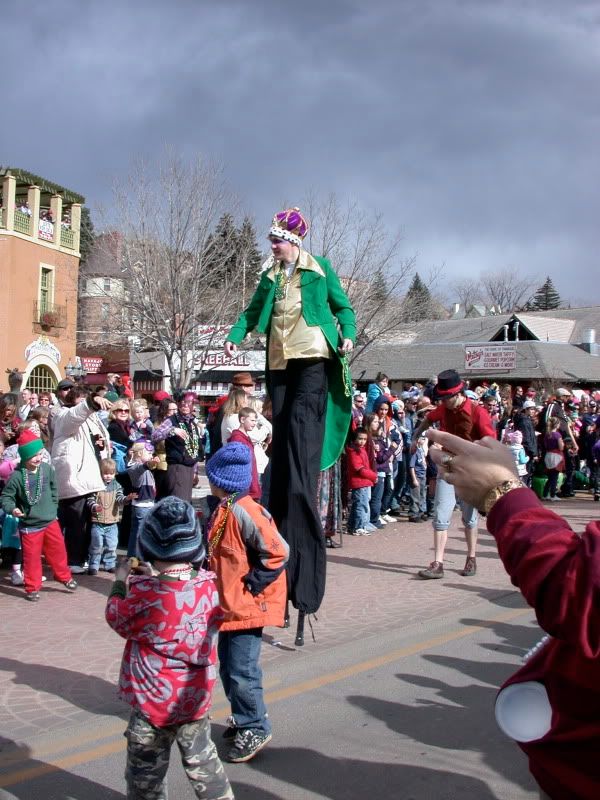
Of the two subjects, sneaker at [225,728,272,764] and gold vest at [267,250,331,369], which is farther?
gold vest at [267,250,331,369]

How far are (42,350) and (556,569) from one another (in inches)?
1410

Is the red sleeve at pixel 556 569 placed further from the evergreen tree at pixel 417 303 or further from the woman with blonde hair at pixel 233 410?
the evergreen tree at pixel 417 303

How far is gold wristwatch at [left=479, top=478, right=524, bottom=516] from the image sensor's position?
1881 millimetres

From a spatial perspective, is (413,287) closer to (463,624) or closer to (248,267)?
(248,267)

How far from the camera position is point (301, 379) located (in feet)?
17.5

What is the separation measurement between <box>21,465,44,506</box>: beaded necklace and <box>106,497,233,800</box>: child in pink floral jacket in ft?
14.5

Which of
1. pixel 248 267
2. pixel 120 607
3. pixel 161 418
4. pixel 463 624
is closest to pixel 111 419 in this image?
pixel 161 418

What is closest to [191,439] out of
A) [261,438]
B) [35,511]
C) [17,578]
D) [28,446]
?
[261,438]

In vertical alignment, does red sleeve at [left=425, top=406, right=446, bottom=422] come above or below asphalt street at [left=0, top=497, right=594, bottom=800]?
above

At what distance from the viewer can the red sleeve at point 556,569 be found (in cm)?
165

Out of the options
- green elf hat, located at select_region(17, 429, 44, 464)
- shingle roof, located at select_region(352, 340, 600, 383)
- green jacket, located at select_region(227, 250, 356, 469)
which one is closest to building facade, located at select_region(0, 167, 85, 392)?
shingle roof, located at select_region(352, 340, 600, 383)

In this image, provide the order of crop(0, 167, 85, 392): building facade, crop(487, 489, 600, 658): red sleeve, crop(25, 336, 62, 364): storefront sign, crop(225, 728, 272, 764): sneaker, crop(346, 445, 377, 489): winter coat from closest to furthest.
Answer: crop(487, 489, 600, 658): red sleeve → crop(225, 728, 272, 764): sneaker → crop(346, 445, 377, 489): winter coat → crop(0, 167, 85, 392): building facade → crop(25, 336, 62, 364): storefront sign

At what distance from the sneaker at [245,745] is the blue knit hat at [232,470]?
4.06 feet

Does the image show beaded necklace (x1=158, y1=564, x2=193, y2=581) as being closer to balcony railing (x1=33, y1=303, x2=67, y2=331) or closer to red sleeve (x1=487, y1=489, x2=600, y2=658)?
red sleeve (x1=487, y1=489, x2=600, y2=658)
